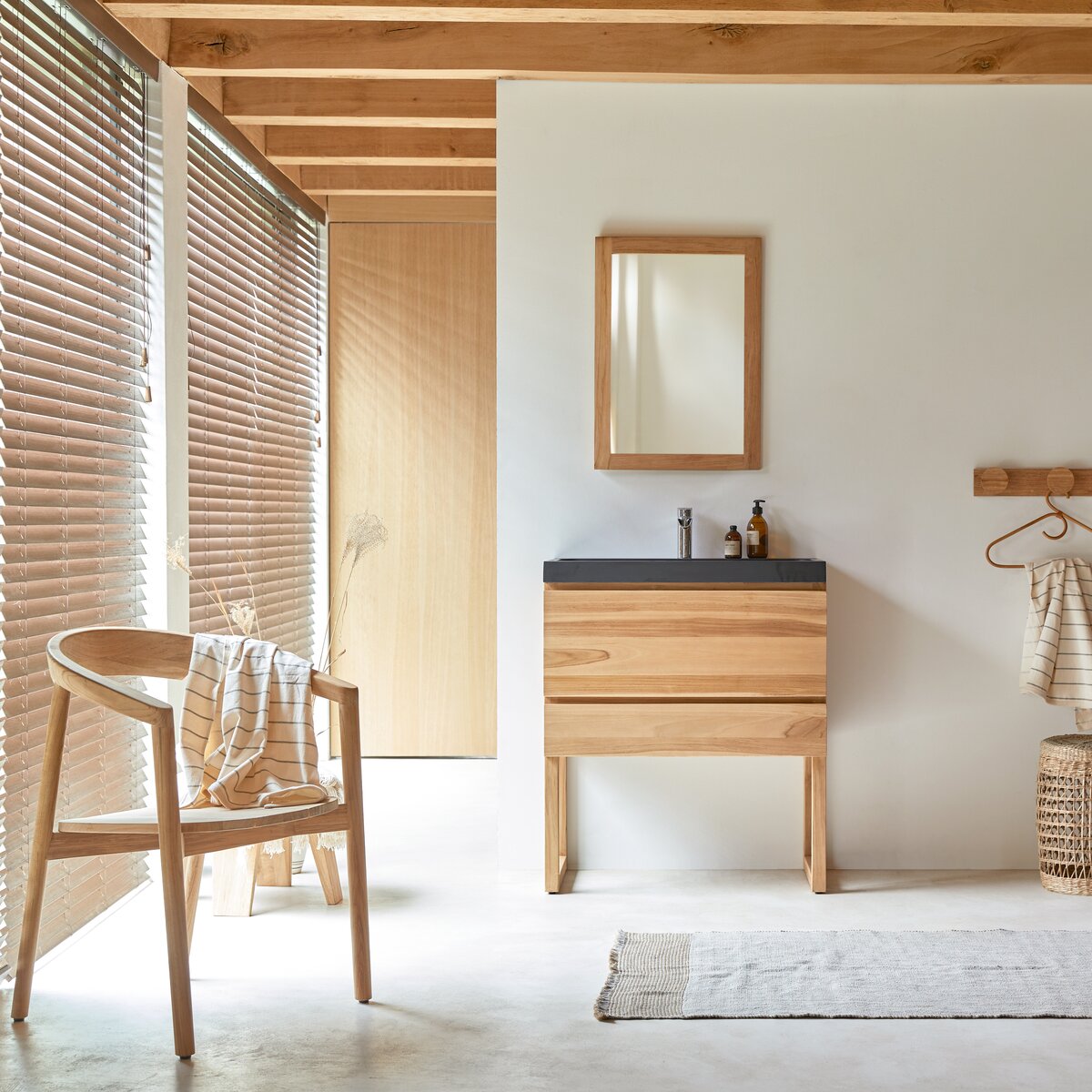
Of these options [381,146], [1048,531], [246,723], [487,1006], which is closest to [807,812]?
[1048,531]

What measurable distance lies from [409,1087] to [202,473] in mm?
2131

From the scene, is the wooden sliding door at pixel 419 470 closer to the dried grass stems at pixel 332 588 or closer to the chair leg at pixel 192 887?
the dried grass stems at pixel 332 588

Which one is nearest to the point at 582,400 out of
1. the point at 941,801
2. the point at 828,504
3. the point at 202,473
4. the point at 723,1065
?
the point at 828,504

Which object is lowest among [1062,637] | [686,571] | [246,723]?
[246,723]

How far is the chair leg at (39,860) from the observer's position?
232 cm

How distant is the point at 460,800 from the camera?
14.3 ft

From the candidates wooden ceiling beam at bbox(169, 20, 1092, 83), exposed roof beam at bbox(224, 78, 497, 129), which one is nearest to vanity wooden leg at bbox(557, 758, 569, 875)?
wooden ceiling beam at bbox(169, 20, 1092, 83)

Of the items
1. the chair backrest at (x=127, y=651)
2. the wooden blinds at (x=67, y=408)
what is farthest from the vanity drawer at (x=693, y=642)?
the wooden blinds at (x=67, y=408)

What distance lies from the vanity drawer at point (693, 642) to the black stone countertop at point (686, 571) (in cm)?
4

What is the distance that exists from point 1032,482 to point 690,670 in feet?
3.78

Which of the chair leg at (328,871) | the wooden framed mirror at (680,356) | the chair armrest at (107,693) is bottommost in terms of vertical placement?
the chair leg at (328,871)

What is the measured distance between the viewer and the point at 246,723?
260cm

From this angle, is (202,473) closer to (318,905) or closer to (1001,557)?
(318,905)

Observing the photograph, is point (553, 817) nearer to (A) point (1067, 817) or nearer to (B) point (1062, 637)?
(A) point (1067, 817)
